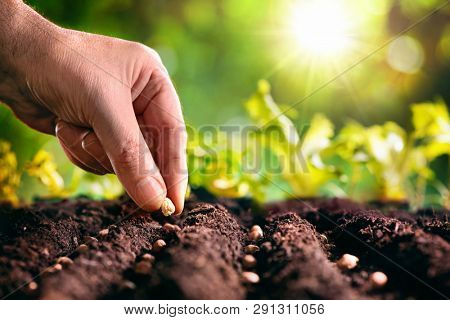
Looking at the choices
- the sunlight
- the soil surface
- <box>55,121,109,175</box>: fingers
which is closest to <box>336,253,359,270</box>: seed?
→ the soil surface

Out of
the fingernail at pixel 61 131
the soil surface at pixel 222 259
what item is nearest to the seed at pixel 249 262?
the soil surface at pixel 222 259

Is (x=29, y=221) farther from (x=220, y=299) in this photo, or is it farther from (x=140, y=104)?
(x=220, y=299)

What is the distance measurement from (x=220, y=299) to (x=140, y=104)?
78 centimetres

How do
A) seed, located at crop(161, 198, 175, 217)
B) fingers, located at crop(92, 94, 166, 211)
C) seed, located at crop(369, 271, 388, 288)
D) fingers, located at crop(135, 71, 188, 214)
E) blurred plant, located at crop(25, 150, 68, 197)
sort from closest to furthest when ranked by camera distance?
seed, located at crop(369, 271, 388, 288), fingers, located at crop(92, 94, 166, 211), seed, located at crop(161, 198, 175, 217), fingers, located at crop(135, 71, 188, 214), blurred plant, located at crop(25, 150, 68, 197)

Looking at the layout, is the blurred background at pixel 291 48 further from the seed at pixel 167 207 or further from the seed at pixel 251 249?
the seed at pixel 251 249

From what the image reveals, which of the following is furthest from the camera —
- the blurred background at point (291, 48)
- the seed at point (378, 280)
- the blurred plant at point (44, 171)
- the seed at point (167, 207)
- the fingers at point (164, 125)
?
the blurred background at point (291, 48)

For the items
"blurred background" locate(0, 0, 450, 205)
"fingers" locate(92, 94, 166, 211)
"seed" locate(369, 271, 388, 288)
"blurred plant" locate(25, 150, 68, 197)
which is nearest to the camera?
"seed" locate(369, 271, 388, 288)

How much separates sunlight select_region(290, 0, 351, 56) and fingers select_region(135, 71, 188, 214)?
1603 millimetres

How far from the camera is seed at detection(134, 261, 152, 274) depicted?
0.77 meters

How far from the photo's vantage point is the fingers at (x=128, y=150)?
1.00m

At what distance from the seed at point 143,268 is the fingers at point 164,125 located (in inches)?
14.7

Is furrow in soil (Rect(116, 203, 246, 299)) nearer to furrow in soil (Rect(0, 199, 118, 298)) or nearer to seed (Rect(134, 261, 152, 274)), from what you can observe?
seed (Rect(134, 261, 152, 274))

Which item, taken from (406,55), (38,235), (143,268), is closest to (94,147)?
(38,235)

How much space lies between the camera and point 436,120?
161 centimetres
